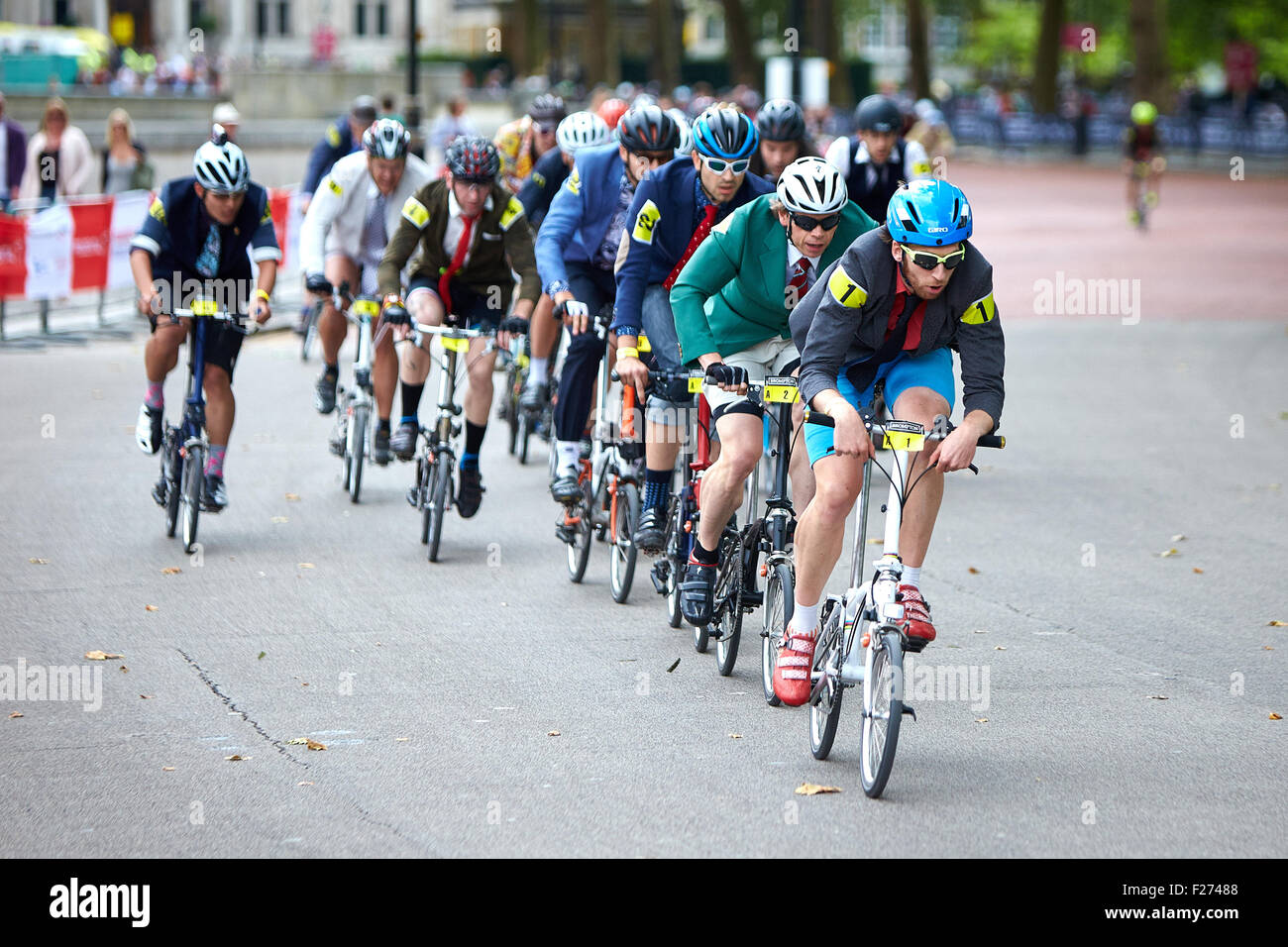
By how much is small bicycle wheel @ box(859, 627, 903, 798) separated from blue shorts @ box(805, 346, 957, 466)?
690mm

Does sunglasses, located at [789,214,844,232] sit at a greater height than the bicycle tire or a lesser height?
greater

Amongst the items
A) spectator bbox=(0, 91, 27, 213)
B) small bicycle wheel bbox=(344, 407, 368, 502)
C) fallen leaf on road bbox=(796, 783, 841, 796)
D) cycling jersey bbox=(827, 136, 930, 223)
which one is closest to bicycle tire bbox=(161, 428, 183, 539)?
small bicycle wheel bbox=(344, 407, 368, 502)

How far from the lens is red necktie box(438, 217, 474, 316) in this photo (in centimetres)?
944

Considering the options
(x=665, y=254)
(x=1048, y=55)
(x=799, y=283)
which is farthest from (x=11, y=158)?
A: (x=1048, y=55)

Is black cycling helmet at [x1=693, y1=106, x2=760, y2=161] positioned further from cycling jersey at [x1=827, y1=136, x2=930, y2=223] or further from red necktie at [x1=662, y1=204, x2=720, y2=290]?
cycling jersey at [x1=827, y1=136, x2=930, y2=223]

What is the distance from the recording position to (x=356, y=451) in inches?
414

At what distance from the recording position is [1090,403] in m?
14.4

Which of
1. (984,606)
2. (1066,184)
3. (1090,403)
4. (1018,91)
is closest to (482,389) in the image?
(984,606)

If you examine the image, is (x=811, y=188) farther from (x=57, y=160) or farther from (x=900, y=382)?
(x=57, y=160)

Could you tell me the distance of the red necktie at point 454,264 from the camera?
9.44m

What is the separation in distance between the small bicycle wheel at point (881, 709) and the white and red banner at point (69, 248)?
12.4 metres
